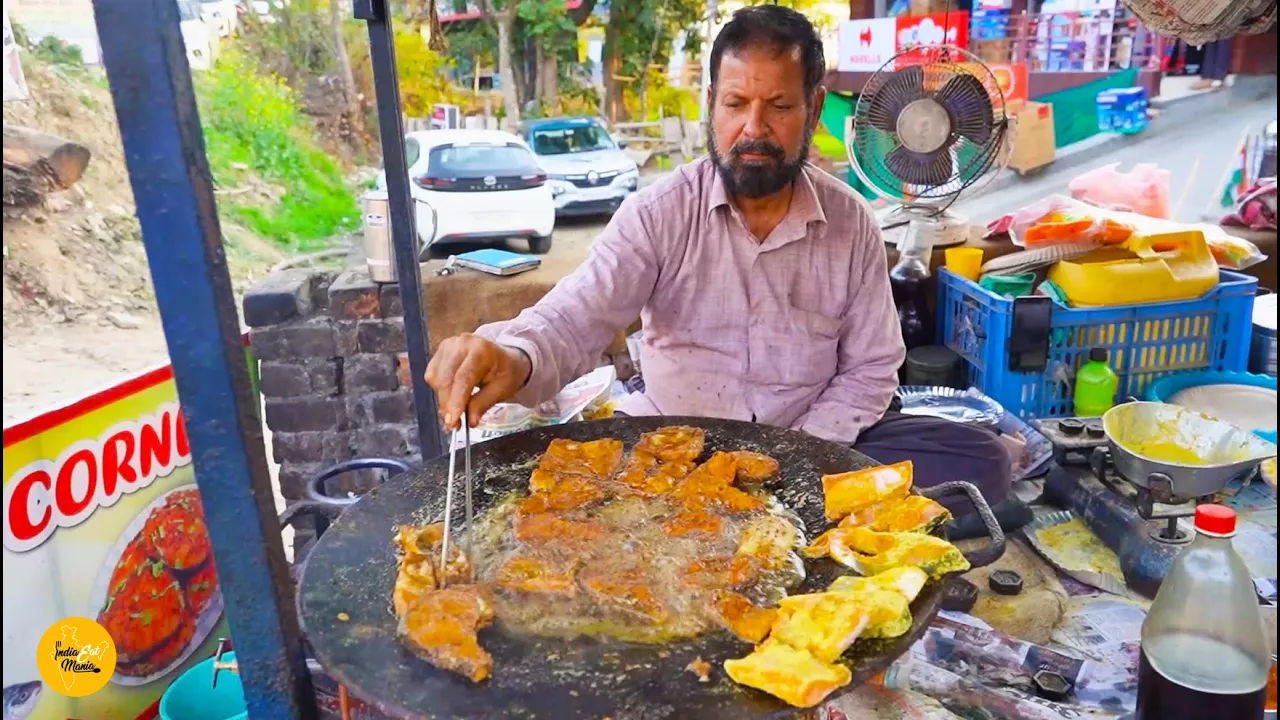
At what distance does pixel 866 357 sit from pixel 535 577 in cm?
157

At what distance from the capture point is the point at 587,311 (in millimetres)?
2498

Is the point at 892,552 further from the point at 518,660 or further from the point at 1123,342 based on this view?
the point at 1123,342

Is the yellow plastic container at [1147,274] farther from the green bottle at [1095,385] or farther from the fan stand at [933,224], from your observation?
the fan stand at [933,224]

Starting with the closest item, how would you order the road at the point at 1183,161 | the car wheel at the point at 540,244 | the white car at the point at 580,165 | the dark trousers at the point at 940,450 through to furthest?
the dark trousers at the point at 940,450 → the car wheel at the point at 540,244 → the white car at the point at 580,165 → the road at the point at 1183,161

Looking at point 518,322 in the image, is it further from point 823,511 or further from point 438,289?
point 438,289

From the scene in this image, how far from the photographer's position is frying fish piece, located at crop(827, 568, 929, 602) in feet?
4.55

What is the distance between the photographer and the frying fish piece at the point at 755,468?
1.85 m

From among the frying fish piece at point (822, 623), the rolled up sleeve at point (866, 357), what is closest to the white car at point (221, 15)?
the rolled up sleeve at point (866, 357)

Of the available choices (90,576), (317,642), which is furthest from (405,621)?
(90,576)

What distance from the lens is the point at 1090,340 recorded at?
12.6ft

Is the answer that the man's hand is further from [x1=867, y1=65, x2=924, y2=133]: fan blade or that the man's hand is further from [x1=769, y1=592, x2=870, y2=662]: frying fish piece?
[x1=867, y1=65, x2=924, y2=133]: fan blade

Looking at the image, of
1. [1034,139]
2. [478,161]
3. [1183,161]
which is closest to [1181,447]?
[478,161]

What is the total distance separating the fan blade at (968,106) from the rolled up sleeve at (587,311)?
173 centimetres

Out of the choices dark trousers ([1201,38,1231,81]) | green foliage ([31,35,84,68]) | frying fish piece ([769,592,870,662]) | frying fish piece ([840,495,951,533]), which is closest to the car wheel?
green foliage ([31,35,84,68])
